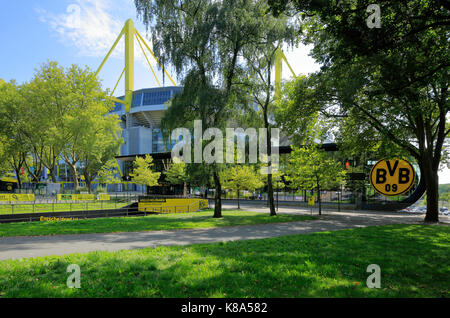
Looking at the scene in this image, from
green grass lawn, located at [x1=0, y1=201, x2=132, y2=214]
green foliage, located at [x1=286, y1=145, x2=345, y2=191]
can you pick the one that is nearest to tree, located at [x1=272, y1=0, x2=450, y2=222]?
green foliage, located at [x1=286, y1=145, x2=345, y2=191]

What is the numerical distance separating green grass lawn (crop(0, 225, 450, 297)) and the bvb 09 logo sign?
1686 centimetres

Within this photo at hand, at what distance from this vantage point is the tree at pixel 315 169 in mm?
19891

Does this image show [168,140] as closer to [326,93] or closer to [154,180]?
[326,93]

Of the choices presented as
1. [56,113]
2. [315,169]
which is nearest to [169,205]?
[315,169]

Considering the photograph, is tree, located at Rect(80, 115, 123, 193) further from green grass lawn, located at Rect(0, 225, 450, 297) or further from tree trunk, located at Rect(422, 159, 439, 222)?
tree trunk, located at Rect(422, 159, 439, 222)

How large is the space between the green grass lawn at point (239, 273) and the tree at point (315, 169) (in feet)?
40.6

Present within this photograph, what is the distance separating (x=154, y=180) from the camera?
162 feet

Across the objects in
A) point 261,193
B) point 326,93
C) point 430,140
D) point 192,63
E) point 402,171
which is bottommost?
point 261,193

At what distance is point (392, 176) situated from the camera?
22594 mm

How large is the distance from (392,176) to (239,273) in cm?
2203

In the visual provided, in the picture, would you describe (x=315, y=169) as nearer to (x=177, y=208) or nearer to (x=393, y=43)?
(x=393, y=43)
